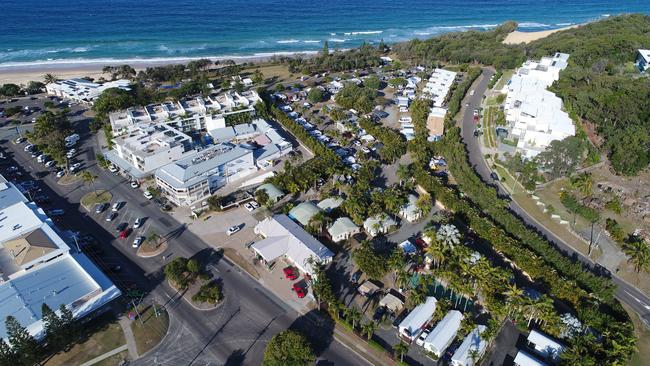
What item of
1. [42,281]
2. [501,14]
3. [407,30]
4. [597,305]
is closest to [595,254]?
[597,305]

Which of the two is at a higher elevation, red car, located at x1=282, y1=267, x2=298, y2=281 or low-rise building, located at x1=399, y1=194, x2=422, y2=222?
low-rise building, located at x1=399, y1=194, x2=422, y2=222

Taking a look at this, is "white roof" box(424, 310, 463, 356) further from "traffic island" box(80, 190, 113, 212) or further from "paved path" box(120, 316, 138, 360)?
"traffic island" box(80, 190, 113, 212)

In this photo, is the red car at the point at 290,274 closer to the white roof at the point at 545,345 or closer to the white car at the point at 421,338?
the white car at the point at 421,338

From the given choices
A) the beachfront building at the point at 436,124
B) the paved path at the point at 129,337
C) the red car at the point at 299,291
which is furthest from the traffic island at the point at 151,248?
the beachfront building at the point at 436,124

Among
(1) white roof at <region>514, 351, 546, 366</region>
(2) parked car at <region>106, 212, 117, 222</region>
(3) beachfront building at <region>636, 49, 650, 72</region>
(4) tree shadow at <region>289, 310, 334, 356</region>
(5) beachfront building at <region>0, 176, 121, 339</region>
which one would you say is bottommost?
(2) parked car at <region>106, 212, 117, 222</region>

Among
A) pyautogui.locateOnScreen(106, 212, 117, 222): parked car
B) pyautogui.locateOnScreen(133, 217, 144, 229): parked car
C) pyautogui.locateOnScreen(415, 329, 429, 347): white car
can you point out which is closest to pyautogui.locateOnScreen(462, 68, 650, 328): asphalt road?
pyautogui.locateOnScreen(415, 329, 429, 347): white car

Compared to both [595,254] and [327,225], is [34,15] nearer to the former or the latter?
[327,225]

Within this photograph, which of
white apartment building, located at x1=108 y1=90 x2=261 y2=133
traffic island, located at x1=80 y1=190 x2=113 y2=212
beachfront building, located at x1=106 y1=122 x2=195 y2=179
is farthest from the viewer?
white apartment building, located at x1=108 y1=90 x2=261 y2=133
